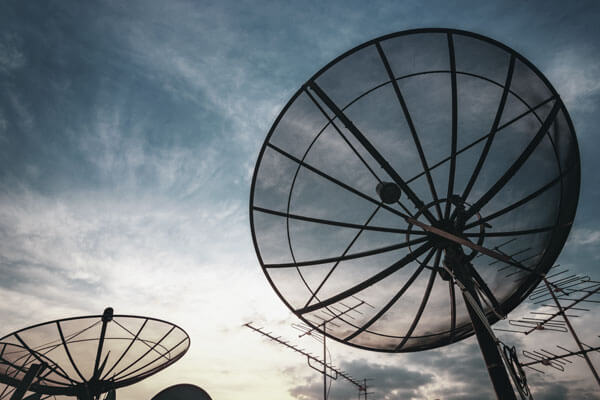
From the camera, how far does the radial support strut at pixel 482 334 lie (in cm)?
423

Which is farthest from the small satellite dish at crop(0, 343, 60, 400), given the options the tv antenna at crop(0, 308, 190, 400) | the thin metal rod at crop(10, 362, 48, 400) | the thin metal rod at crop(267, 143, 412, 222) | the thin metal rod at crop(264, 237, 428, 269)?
the thin metal rod at crop(267, 143, 412, 222)

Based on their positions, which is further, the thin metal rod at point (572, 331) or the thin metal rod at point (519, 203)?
the thin metal rod at point (519, 203)

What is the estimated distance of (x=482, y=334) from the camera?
472 cm

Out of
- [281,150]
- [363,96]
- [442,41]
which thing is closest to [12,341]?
[281,150]

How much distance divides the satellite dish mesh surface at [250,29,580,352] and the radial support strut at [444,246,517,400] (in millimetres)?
320

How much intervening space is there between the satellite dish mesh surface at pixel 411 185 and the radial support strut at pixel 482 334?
32cm

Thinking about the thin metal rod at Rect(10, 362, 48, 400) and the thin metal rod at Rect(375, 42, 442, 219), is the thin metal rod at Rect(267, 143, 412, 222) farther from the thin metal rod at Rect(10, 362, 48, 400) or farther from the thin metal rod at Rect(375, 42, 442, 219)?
the thin metal rod at Rect(10, 362, 48, 400)

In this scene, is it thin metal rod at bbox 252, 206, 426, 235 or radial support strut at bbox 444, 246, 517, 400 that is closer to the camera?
radial support strut at bbox 444, 246, 517, 400

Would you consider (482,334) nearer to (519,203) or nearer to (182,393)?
→ (519,203)

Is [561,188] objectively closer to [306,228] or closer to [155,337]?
[306,228]

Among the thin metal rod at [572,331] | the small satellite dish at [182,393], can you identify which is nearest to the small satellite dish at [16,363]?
the small satellite dish at [182,393]

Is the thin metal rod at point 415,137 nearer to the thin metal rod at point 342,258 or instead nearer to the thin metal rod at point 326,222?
the thin metal rod at point 326,222

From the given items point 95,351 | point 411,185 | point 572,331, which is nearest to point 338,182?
point 411,185

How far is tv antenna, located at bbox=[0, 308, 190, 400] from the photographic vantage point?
416 inches
